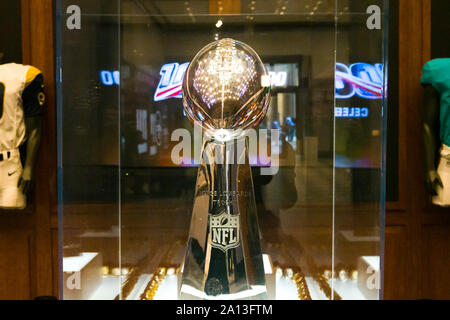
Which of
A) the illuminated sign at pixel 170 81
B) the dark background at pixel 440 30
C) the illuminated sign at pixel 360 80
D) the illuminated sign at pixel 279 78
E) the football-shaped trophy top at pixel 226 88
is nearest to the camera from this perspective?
the football-shaped trophy top at pixel 226 88

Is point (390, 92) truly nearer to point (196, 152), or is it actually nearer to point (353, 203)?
point (353, 203)

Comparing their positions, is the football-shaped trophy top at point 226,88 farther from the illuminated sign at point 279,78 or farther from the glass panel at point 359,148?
the illuminated sign at point 279,78

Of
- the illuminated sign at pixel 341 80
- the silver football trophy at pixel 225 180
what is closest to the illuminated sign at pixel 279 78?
the illuminated sign at pixel 341 80

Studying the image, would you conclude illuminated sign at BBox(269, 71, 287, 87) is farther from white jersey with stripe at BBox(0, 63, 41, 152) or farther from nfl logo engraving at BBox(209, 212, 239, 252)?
white jersey with stripe at BBox(0, 63, 41, 152)

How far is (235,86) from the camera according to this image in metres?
1.07

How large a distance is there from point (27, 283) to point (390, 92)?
206 cm

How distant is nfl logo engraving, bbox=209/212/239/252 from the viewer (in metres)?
1.15

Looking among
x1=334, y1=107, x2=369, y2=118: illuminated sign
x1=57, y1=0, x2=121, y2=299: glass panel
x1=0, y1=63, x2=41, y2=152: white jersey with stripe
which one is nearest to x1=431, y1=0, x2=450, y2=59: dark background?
x1=334, y1=107, x2=369, y2=118: illuminated sign

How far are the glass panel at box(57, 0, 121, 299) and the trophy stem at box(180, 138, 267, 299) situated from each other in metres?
0.33

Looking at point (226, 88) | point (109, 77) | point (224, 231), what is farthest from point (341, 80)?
point (109, 77)

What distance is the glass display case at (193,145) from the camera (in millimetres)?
1286

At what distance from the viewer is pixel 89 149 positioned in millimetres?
1423

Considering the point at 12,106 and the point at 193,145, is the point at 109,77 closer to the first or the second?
the point at 193,145
